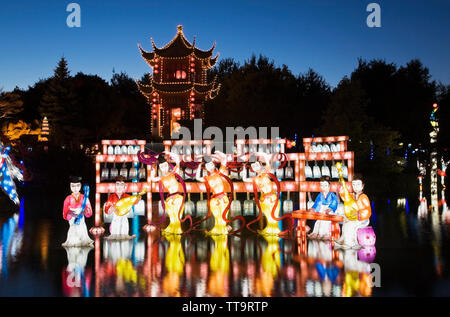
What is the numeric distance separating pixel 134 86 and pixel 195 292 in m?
42.3

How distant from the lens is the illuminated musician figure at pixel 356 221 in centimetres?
786

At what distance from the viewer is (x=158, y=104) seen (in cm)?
Result: 3111

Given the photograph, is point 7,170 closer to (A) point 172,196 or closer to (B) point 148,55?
(A) point 172,196

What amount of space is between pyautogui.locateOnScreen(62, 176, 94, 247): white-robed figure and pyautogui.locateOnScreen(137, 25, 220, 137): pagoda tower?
2134 cm

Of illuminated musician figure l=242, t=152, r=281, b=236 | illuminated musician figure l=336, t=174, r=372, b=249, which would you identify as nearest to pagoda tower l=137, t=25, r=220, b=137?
illuminated musician figure l=242, t=152, r=281, b=236

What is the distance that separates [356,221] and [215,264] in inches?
111

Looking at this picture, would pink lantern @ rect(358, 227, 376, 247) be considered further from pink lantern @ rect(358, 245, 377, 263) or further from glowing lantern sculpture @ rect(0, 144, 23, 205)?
glowing lantern sculpture @ rect(0, 144, 23, 205)

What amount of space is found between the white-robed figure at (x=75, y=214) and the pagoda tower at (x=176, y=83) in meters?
21.3

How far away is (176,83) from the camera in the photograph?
98.4ft

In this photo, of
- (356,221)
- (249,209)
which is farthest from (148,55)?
(356,221)

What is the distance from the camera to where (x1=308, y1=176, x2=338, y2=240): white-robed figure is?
8.75 metres
